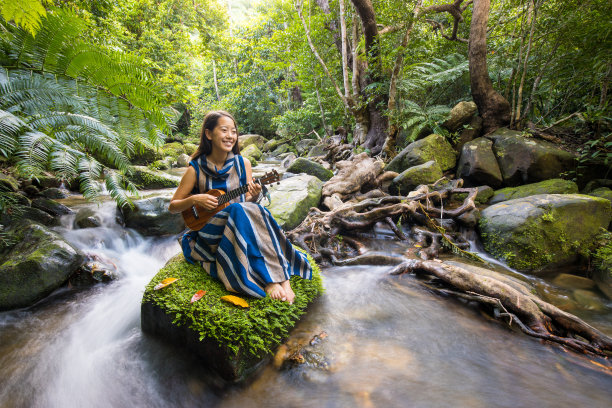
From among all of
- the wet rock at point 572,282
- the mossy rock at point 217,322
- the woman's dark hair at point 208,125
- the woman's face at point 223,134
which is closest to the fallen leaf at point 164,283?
the mossy rock at point 217,322

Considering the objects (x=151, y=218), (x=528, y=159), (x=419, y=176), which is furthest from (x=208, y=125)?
(x=528, y=159)

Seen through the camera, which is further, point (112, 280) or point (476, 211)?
Answer: point (476, 211)

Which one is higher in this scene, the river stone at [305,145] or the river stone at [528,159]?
the river stone at [305,145]

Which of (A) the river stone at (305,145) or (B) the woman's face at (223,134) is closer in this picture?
(B) the woman's face at (223,134)

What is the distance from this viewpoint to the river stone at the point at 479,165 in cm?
564

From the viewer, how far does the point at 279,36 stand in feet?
34.4

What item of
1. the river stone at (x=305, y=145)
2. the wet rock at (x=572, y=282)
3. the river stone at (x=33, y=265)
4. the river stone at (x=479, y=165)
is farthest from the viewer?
the river stone at (x=305, y=145)

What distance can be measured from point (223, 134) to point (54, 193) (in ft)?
21.5

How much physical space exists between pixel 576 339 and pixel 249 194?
3255 millimetres

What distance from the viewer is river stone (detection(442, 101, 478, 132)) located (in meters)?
6.73

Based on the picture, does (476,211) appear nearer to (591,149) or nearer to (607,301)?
(607,301)

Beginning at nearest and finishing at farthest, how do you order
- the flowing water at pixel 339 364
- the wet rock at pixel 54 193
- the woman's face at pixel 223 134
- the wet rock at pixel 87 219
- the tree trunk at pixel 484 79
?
1. the flowing water at pixel 339 364
2. the woman's face at pixel 223 134
3. the wet rock at pixel 87 219
4. the wet rock at pixel 54 193
5. the tree trunk at pixel 484 79

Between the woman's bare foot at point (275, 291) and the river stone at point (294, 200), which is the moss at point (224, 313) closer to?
the woman's bare foot at point (275, 291)

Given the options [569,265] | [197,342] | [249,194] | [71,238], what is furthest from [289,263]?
[71,238]
